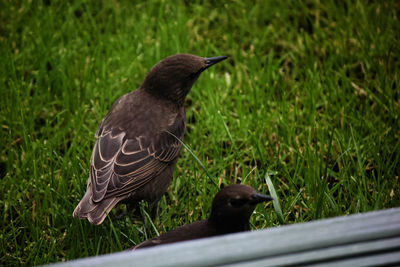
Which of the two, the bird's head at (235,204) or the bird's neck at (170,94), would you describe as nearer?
the bird's head at (235,204)

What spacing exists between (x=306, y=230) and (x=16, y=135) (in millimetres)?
3518

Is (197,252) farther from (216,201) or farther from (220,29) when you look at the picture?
(220,29)

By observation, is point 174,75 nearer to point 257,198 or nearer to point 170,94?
point 170,94

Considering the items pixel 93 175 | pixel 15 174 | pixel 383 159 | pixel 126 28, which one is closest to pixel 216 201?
pixel 93 175

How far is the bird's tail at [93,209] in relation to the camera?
136 inches

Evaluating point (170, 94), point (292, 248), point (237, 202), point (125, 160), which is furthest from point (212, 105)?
point (292, 248)

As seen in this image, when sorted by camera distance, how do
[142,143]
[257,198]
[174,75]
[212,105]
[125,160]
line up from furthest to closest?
[212,105]
[174,75]
[142,143]
[125,160]
[257,198]

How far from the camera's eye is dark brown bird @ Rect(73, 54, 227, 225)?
3.65 m

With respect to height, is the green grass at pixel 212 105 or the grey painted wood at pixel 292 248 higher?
the grey painted wood at pixel 292 248

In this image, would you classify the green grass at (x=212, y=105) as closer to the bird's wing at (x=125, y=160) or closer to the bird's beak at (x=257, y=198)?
the bird's wing at (x=125, y=160)

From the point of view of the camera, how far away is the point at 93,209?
11.5 feet

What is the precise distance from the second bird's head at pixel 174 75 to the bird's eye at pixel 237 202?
142cm

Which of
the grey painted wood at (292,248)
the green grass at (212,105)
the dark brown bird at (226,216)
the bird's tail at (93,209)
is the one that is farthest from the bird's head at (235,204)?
the grey painted wood at (292,248)

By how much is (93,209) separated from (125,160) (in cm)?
46
